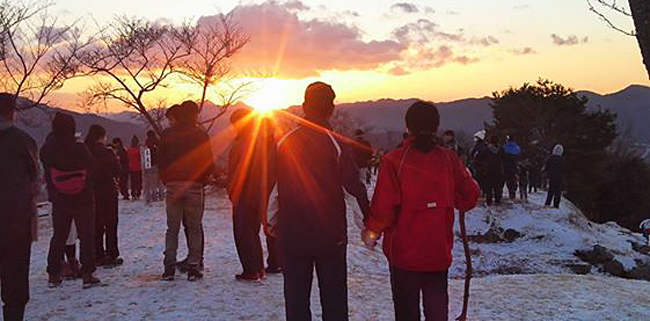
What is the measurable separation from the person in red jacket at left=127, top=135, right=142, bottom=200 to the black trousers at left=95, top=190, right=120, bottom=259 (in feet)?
37.6

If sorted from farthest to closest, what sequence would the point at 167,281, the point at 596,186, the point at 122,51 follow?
the point at 596,186, the point at 122,51, the point at 167,281

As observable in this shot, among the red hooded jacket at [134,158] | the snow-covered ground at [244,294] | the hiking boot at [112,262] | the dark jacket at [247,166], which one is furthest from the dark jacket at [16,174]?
the red hooded jacket at [134,158]

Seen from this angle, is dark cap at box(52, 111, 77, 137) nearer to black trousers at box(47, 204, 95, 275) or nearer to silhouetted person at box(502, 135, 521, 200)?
black trousers at box(47, 204, 95, 275)

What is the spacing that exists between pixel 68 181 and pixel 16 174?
6.26 ft

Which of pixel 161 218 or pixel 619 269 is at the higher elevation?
pixel 161 218

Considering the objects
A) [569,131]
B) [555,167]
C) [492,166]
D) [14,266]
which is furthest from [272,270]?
[569,131]

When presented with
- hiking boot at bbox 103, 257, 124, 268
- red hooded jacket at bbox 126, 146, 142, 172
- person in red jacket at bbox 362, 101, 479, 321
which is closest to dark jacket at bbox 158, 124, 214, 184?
hiking boot at bbox 103, 257, 124, 268

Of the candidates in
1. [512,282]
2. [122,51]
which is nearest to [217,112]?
[122,51]

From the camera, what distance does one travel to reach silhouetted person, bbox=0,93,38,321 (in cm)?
514

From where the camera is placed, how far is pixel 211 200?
68.1ft

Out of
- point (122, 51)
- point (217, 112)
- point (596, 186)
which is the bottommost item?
point (596, 186)

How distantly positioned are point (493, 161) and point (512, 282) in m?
8.92

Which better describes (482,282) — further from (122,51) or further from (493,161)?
(122,51)

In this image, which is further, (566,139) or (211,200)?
(566,139)
